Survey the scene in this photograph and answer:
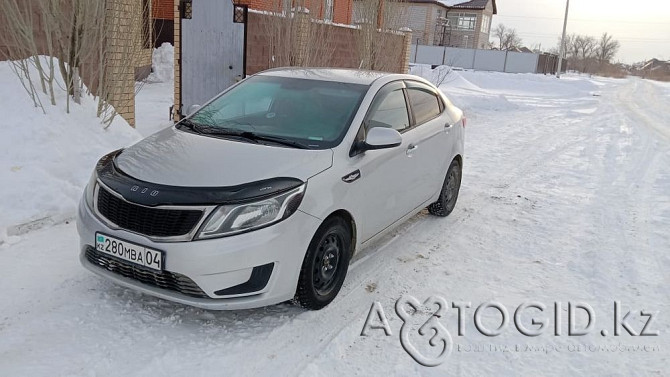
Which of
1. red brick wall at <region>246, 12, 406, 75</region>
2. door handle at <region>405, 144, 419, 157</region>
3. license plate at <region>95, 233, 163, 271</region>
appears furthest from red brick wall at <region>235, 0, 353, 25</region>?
license plate at <region>95, 233, 163, 271</region>

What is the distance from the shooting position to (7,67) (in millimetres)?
6578

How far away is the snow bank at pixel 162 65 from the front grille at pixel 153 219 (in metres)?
16.5

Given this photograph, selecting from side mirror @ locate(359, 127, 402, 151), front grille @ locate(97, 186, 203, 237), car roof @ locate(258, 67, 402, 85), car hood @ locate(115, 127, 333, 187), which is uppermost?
car roof @ locate(258, 67, 402, 85)

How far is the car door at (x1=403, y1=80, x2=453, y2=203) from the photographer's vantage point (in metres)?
4.99

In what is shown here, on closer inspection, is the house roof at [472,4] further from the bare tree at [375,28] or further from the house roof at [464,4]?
the bare tree at [375,28]

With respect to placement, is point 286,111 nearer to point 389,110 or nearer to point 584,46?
point 389,110

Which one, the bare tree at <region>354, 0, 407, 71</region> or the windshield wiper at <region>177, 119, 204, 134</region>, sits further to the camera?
the bare tree at <region>354, 0, 407, 71</region>

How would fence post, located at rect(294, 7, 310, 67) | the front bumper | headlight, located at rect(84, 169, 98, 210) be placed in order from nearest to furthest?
the front bumper, headlight, located at rect(84, 169, 98, 210), fence post, located at rect(294, 7, 310, 67)

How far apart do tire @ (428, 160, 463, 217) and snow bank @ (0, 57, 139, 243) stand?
362 centimetres

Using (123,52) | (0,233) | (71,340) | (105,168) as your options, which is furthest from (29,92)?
(71,340)

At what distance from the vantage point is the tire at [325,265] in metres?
3.53

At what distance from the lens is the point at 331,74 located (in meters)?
4.87

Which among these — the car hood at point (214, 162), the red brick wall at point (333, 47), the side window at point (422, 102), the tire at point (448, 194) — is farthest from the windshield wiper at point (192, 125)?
the red brick wall at point (333, 47)

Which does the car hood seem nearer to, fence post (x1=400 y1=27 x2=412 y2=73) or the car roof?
the car roof
